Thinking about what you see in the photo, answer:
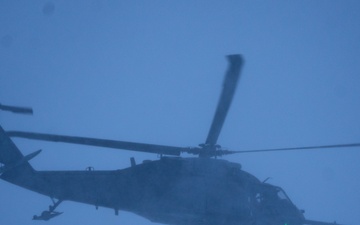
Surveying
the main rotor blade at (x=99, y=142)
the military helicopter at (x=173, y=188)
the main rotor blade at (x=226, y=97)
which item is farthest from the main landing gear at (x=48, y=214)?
the main rotor blade at (x=226, y=97)

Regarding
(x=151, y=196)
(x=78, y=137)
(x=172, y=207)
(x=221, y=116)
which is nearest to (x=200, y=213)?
(x=172, y=207)

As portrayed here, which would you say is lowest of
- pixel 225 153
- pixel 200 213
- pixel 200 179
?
pixel 200 213

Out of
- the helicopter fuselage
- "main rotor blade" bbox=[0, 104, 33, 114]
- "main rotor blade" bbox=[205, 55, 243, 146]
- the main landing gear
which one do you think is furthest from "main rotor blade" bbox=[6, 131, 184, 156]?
the main landing gear

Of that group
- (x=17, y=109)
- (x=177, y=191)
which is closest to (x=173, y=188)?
(x=177, y=191)

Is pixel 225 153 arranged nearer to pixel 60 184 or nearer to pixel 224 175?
pixel 224 175

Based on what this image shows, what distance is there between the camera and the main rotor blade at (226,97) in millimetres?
6605

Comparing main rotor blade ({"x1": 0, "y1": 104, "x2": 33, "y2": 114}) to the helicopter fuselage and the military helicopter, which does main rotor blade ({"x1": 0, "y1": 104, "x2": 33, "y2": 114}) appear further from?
the helicopter fuselage

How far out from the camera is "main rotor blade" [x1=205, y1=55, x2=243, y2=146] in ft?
21.7

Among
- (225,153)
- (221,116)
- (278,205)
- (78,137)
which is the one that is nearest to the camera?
(221,116)

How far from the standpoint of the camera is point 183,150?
9180mm

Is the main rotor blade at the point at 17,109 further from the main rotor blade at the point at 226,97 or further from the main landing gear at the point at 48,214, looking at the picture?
the main rotor blade at the point at 226,97

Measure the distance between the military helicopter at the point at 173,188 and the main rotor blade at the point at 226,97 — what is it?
0.23 metres

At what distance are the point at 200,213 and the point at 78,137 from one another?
3.65 meters

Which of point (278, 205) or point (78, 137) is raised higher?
point (78, 137)
